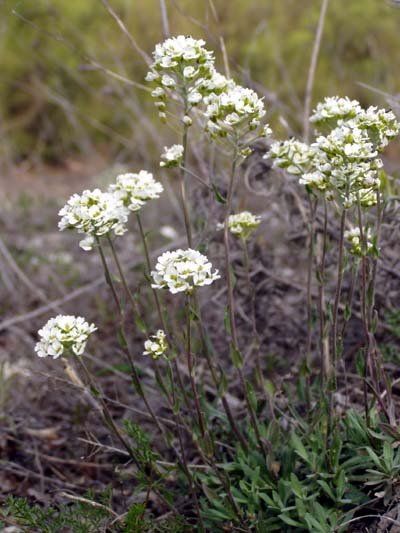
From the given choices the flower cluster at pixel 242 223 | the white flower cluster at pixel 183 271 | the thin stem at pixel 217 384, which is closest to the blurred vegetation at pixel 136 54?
the flower cluster at pixel 242 223

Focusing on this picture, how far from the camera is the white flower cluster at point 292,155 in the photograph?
86.7 inches

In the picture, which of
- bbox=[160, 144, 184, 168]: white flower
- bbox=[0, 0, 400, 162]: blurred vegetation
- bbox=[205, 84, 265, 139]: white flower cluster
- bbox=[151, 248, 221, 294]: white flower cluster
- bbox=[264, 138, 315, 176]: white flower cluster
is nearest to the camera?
bbox=[151, 248, 221, 294]: white flower cluster

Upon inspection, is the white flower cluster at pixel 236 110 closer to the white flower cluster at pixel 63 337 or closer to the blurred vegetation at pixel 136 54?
the white flower cluster at pixel 63 337

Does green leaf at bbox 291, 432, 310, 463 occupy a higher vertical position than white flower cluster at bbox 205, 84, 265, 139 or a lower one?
lower

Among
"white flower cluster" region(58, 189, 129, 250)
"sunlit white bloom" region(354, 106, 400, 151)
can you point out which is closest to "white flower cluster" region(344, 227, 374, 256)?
"sunlit white bloom" region(354, 106, 400, 151)

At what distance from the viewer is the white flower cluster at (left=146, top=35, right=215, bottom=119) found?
2023 millimetres

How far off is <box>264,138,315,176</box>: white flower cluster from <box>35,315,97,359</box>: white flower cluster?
0.82 metres

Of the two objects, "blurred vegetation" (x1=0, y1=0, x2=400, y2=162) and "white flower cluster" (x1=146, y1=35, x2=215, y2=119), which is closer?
"white flower cluster" (x1=146, y1=35, x2=215, y2=119)

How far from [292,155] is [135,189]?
539 millimetres

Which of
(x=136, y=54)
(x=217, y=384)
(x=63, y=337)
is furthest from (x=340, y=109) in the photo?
(x=136, y=54)

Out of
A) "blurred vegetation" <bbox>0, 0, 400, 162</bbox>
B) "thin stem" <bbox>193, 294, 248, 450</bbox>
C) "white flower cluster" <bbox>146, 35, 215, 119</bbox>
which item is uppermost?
"blurred vegetation" <bbox>0, 0, 400, 162</bbox>

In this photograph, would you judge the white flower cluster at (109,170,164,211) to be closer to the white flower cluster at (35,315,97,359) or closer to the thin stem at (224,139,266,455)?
the thin stem at (224,139,266,455)

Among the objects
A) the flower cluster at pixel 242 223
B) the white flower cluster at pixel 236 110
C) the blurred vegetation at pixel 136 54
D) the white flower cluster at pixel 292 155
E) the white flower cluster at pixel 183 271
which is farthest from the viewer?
the blurred vegetation at pixel 136 54

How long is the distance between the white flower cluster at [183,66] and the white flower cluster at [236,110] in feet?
0.31
